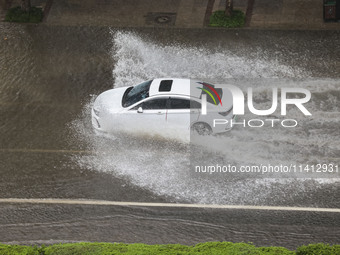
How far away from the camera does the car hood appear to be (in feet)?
60.5

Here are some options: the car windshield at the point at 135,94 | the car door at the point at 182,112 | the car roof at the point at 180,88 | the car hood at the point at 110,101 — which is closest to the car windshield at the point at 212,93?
the car roof at the point at 180,88

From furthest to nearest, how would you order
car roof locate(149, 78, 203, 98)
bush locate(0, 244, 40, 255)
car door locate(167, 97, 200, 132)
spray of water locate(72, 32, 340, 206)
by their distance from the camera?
car roof locate(149, 78, 203, 98), car door locate(167, 97, 200, 132), spray of water locate(72, 32, 340, 206), bush locate(0, 244, 40, 255)

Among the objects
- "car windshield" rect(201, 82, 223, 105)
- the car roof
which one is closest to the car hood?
the car roof

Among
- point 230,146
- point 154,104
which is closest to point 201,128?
point 230,146

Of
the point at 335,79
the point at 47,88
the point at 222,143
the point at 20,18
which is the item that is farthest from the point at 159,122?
the point at 20,18

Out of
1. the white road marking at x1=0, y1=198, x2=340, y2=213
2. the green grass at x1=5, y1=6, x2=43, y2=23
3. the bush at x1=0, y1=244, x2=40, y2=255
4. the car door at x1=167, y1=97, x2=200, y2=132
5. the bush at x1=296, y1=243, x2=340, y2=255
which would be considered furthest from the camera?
the green grass at x1=5, y1=6, x2=43, y2=23

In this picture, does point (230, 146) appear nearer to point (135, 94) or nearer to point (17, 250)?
point (135, 94)

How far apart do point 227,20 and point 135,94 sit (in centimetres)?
656

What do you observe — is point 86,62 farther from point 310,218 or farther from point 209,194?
point 310,218

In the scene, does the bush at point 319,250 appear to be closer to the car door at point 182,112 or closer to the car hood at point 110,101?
the car door at point 182,112

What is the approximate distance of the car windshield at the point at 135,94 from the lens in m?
18.3

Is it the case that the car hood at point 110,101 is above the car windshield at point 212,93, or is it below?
below

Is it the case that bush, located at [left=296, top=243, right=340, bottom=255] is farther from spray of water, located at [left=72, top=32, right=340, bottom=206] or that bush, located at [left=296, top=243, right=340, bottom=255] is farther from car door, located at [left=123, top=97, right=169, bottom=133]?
car door, located at [left=123, top=97, right=169, bottom=133]

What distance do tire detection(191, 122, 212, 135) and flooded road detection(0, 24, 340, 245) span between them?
1.12ft
